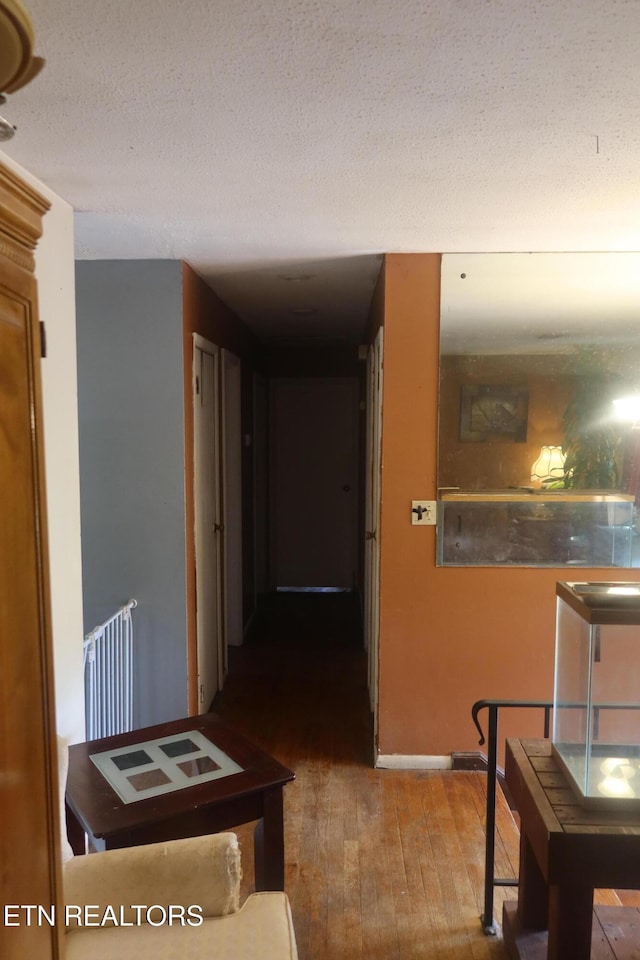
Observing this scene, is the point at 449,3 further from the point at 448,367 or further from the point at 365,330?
the point at 365,330

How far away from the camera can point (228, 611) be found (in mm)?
4785

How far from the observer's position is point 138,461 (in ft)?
10.2

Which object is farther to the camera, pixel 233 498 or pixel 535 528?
pixel 233 498

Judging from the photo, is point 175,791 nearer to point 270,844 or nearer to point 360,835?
point 270,844

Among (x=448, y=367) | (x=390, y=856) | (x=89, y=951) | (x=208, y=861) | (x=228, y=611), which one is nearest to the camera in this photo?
(x=89, y=951)

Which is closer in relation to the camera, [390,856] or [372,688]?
[390,856]

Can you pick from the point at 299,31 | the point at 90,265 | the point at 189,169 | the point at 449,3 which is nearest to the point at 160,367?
the point at 90,265

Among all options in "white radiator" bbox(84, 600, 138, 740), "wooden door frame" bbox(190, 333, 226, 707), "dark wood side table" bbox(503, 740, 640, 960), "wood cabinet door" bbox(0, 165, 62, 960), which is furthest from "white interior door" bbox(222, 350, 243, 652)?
"wood cabinet door" bbox(0, 165, 62, 960)

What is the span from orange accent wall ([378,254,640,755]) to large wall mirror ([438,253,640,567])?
118 millimetres

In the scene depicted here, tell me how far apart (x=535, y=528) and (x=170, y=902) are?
84.7 inches

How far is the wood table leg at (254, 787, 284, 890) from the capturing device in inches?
70.1

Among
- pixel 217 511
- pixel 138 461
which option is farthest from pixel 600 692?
pixel 217 511

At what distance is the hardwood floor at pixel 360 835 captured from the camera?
2.10 metres

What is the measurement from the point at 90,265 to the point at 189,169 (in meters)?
1.30
